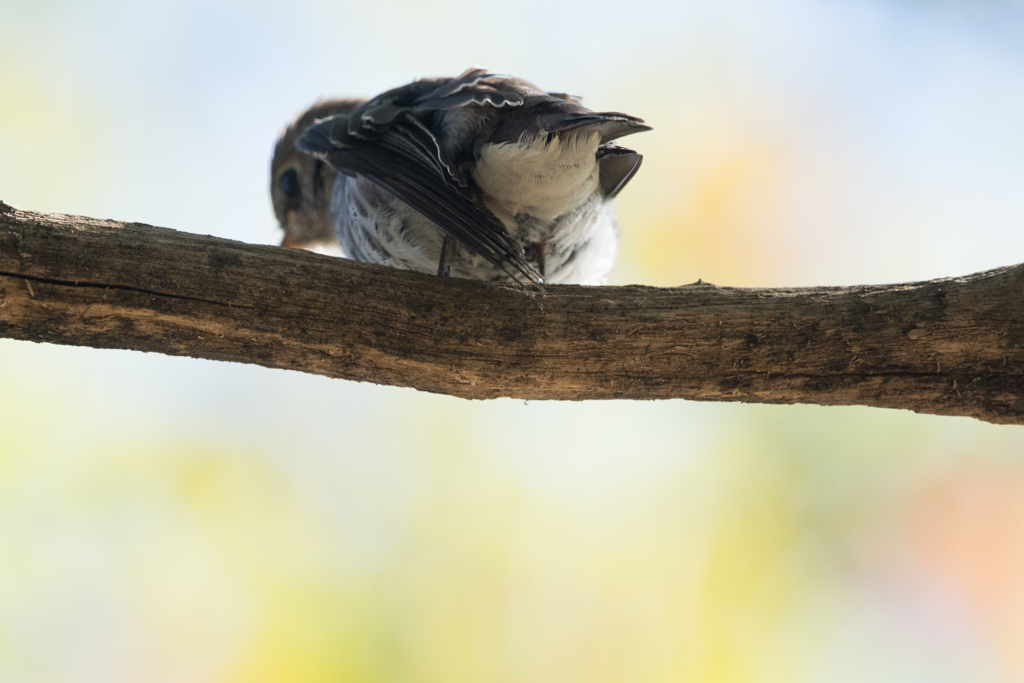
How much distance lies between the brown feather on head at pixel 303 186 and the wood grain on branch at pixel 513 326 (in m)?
1.48

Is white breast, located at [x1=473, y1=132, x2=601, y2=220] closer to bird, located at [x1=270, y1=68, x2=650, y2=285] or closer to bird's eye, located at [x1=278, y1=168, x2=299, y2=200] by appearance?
bird, located at [x1=270, y1=68, x2=650, y2=285]

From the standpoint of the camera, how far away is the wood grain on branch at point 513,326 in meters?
1.56

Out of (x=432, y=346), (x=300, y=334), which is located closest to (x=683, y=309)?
(x=432, y=346)

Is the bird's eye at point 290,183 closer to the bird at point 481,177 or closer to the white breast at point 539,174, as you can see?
the bird at point 481,177

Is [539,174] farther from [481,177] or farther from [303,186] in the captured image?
[303,186]

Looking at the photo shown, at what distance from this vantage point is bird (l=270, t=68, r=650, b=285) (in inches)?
69.7

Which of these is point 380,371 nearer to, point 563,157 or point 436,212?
point 436,212

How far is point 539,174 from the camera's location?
1.87 m

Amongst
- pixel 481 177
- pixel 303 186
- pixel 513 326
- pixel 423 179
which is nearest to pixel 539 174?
pixel 481 177

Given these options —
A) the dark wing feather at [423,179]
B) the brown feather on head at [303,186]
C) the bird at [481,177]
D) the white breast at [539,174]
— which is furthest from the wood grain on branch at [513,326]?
the brown feather on head at [303,186]

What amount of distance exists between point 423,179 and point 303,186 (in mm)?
1495

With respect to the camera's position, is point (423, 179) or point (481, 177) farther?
point (481, 177)

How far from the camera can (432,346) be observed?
167 cm

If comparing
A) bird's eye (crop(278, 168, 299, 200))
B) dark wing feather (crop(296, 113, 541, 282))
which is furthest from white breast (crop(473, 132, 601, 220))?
bird's eye (crop(278, 168, 299, 200))
